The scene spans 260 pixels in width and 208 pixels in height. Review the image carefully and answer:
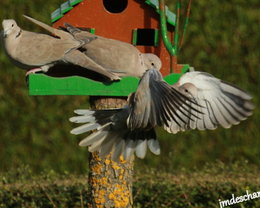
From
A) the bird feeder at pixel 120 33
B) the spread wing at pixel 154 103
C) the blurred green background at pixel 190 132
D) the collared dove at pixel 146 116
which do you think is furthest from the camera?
the blurred green background at pixel 190 132

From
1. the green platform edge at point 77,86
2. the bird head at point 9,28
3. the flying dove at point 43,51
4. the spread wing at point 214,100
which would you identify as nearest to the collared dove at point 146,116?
the spread wing at point 214,100

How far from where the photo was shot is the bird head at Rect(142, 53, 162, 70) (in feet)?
14.8

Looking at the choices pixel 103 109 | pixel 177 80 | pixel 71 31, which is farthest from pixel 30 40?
pixel 177 80

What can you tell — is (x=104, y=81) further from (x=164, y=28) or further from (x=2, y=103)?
(x=2, y=103)

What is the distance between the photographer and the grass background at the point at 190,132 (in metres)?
7.68

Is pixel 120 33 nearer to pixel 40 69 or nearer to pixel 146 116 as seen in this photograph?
pixel 40 69

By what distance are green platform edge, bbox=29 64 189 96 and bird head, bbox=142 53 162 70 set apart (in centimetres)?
10

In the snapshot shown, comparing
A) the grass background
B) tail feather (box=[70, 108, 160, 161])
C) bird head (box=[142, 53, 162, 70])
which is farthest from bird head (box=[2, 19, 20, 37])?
the grass background

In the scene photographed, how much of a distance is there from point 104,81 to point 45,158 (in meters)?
3.35

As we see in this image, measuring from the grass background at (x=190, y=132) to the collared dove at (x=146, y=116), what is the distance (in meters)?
3.09

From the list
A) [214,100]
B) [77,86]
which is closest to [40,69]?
[77,86]

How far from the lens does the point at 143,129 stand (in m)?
4.41

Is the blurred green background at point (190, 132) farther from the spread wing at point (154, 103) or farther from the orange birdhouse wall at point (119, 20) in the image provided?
the spread wing at point (154, 103)

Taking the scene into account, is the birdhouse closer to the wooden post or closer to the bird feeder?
the bird feeder
